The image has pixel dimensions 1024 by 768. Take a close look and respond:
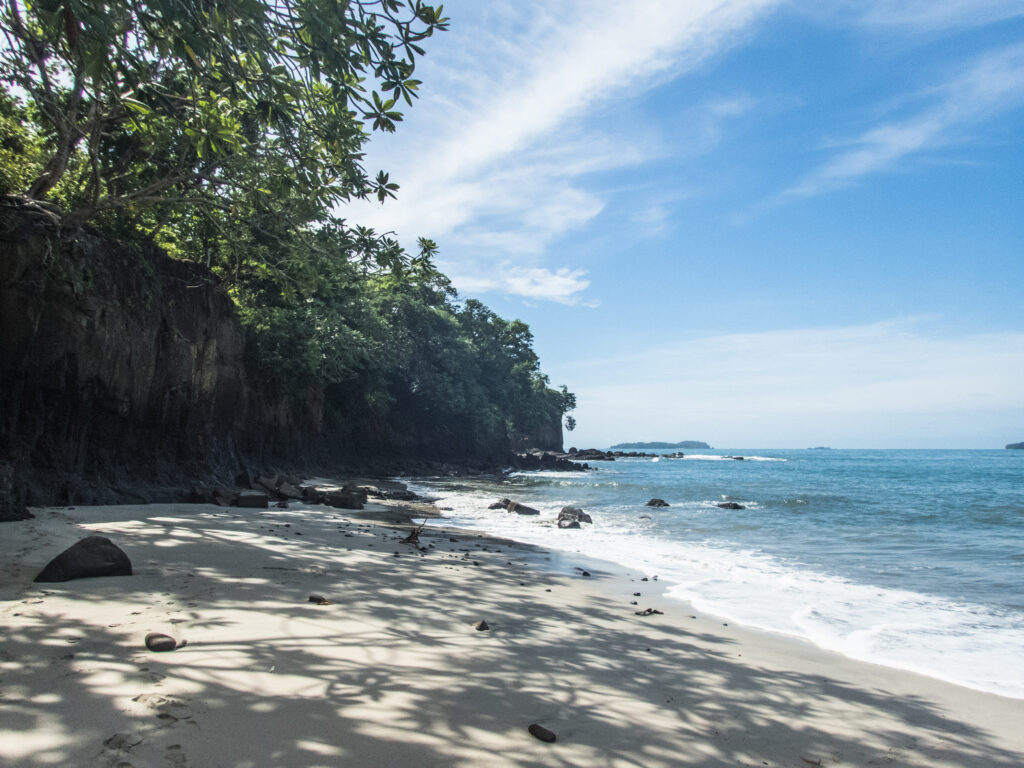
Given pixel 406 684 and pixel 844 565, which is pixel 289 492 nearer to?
pixel 406 684

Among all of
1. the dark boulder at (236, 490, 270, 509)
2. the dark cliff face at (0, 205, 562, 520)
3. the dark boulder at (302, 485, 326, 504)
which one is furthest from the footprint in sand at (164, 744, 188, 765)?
the dark boulder at (302, 485, 326, 504)

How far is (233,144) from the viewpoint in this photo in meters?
4.57

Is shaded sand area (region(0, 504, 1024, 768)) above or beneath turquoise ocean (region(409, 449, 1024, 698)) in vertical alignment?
above

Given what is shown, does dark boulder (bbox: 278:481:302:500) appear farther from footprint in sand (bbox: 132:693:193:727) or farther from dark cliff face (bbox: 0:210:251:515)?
footprint in sand (bbox: 132:693:193:727)

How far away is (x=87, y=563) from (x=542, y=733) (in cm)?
392

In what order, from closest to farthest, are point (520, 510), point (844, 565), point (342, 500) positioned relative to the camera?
point (844, 565) → point (342, 500) → point (520, 510)

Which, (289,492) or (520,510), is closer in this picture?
(289,492)

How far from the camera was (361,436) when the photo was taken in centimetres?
3294

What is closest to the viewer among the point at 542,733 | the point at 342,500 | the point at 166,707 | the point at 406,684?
the point at 166,707

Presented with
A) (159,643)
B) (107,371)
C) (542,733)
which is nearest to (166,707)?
(159,643)

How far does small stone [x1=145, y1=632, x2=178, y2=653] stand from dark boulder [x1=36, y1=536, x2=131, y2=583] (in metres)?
1.72

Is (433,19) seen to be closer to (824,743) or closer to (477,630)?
(477,630)

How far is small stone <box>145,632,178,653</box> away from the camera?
10.3ft

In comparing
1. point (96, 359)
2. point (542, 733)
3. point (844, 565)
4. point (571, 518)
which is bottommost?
point (844, 565)
